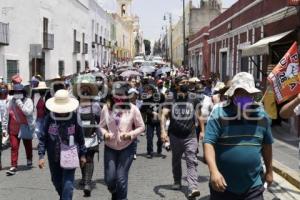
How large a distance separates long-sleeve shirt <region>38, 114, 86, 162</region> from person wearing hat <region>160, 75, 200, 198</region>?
184 centimetres

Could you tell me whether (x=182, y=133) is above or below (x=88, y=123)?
below

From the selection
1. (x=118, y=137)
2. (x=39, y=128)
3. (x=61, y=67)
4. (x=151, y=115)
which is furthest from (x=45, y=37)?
(x=118, y=137)

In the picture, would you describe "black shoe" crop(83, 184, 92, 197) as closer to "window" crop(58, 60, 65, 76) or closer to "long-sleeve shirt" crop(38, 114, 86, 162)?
"long-sleeve shirt" crop(38, 114, 86, 162)

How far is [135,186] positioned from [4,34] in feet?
48.7

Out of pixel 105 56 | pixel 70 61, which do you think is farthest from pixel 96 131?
pixel 105 56

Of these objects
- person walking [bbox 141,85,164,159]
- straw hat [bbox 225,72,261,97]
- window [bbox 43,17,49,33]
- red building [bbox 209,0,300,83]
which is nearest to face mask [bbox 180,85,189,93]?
person walking [bbox 141,85,164,159]

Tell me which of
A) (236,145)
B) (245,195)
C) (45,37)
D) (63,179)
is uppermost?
(45,37)

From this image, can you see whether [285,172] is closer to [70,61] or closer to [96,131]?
[96,131]

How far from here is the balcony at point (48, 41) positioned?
93.3ft

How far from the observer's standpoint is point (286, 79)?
7785 millimetres

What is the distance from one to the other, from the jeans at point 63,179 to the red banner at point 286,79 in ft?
10.9

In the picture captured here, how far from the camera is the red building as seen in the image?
15.6m

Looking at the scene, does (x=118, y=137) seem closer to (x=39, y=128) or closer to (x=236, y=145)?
(x=39, y=128)

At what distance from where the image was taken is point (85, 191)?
765cm
